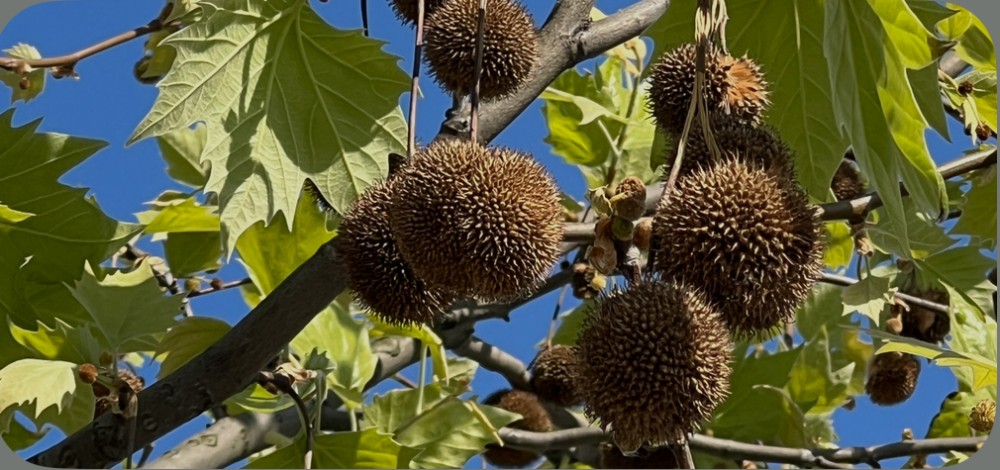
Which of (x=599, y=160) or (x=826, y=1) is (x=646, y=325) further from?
(x=599, y=160)

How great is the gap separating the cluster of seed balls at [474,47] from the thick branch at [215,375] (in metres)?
0.29

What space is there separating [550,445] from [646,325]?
0.98m

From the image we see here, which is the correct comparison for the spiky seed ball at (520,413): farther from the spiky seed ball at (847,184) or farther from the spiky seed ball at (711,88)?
the spiky seed ball at (711,88)

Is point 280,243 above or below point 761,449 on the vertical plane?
above

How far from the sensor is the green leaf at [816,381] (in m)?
2.49

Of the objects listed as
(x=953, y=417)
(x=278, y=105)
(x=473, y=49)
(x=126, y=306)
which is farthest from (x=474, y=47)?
(x=953, y=417)

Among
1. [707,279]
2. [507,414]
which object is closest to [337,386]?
[507,414]

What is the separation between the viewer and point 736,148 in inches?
54.5

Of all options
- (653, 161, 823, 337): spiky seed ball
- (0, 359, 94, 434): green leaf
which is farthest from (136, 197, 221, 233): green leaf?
(653, 161, 823, 337): spiky seed ball

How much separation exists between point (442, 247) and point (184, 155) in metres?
1.40

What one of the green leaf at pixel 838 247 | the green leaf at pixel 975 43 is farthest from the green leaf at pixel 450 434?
the green leaf at pixel 975 43

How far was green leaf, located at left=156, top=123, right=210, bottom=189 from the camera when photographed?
2.57 metres

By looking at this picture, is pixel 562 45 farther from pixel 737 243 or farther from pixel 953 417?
pixel 953 417

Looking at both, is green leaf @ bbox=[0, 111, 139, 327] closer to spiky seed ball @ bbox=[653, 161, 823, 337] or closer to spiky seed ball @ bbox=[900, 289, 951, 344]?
spiky seed ball @ bbox=[653, 161, 823, 337]
